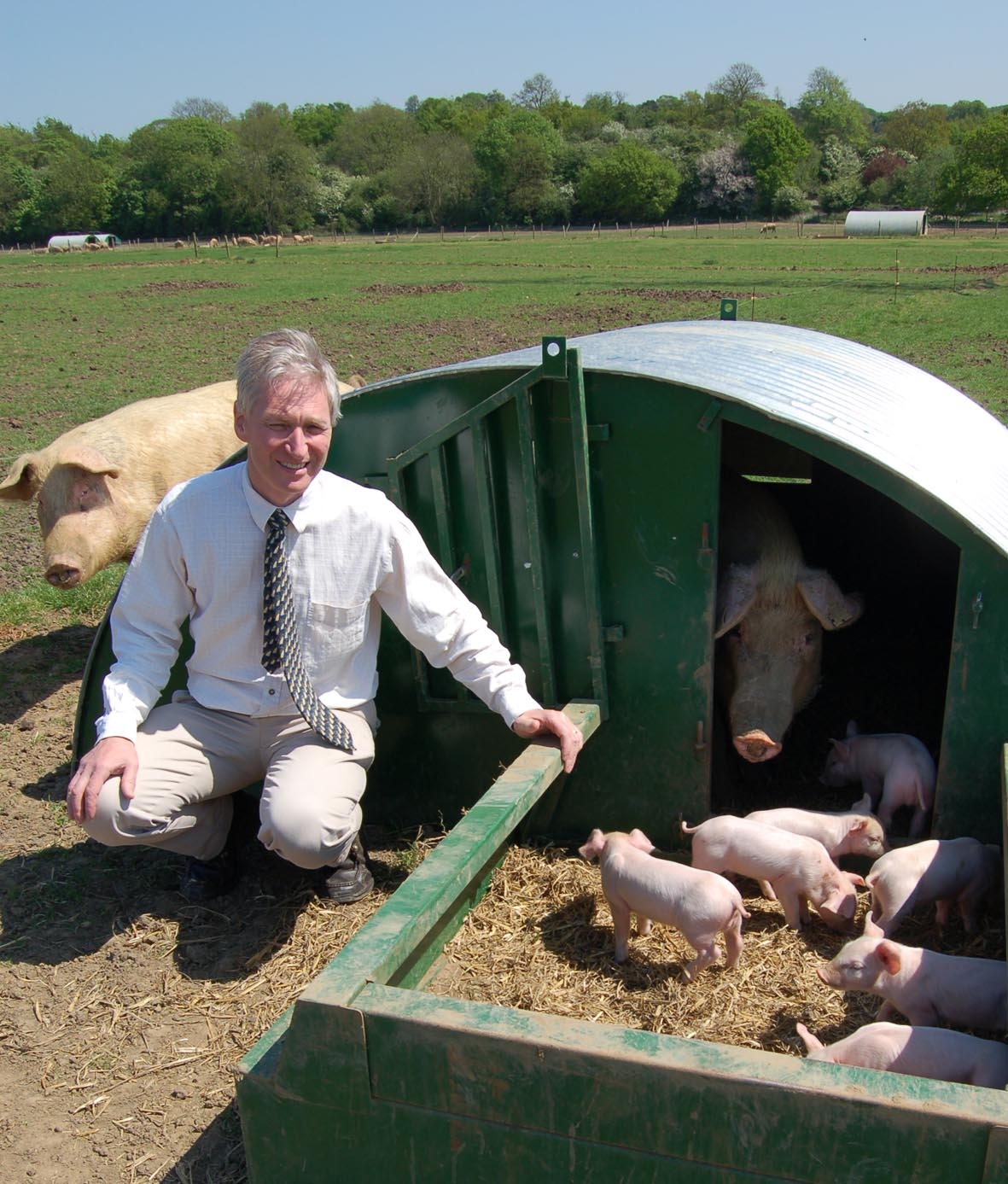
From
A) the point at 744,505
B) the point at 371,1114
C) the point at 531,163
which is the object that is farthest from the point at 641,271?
the point at 531,163

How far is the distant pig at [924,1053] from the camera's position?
2592 millimetres

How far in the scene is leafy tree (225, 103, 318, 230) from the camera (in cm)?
7875

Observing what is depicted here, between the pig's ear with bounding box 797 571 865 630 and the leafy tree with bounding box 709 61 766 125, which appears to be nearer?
the pig's ear with bounding box 797 571 865 630

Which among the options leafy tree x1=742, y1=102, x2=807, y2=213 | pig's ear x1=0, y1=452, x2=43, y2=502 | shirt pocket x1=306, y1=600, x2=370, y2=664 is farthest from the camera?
leafy tree x1=742, y1=102, x2=807, y2=213

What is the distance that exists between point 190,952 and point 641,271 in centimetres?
3087

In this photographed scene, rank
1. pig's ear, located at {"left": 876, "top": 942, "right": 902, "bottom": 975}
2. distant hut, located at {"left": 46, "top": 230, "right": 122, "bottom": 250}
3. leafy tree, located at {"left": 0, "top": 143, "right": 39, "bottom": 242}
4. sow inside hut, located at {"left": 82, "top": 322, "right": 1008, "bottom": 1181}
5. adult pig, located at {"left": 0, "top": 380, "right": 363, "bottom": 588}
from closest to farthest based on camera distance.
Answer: sow inside hut, located at {"left": 82, "top": 322, "right": 1008, "bottom": 1181} → pig's ear, located at {"left": 876, "top": 942, "right": 902, "bottom": 975} → adult pig, located at {"left": 0, "top": 380, "right": 363, "bottom": 588} → distant hut, located at {"left": 46, "top": 230, "right": 122, "bottom": 250} → leafy tree, located at {"left": 0, "top": 143, "right": 39, "bottom": 242}

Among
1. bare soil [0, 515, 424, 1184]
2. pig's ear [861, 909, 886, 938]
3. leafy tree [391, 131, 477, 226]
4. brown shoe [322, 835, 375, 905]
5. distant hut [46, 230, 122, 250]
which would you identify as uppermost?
leafy tree [391, 131, 477, 226]

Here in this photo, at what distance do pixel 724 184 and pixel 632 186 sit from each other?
287 inches

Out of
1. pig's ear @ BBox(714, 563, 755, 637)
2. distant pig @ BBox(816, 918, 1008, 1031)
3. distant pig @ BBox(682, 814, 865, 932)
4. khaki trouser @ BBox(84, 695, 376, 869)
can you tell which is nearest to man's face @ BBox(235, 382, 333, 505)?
khaki trouser @ BBox(84, 695, 376, 869)

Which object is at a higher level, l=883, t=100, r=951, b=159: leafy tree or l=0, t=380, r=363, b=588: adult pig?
l=883, t=100, r=951, b=159: leafy tree

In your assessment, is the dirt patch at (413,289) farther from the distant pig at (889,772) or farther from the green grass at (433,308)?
the distant pig at (889,772)

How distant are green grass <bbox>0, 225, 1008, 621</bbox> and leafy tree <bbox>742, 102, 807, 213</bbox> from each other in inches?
1470

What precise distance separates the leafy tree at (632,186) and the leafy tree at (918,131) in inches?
976

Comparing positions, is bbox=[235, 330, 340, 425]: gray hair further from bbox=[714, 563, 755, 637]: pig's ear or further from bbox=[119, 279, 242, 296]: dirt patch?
bbox=[119, 279, 242, 296]: dirt patch
